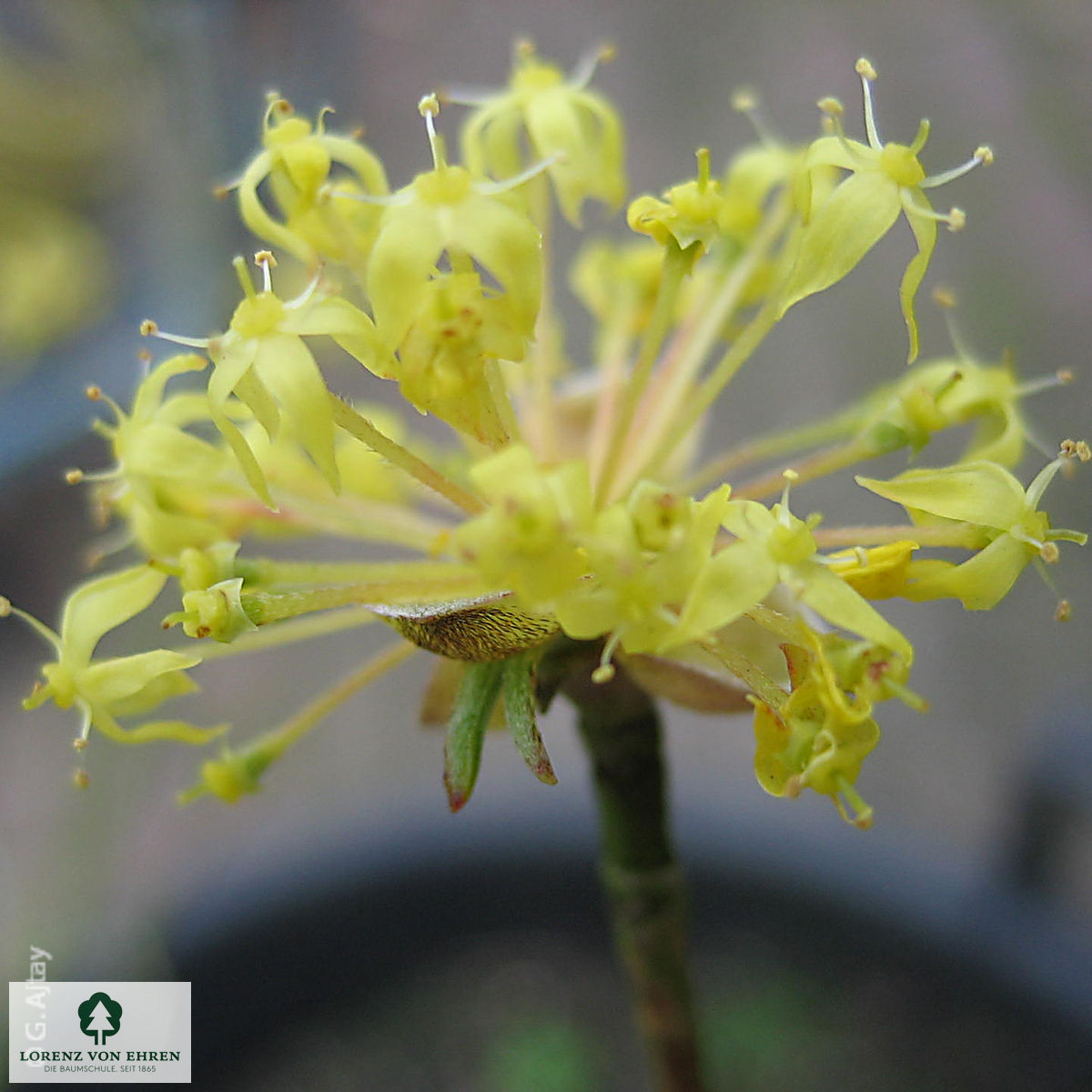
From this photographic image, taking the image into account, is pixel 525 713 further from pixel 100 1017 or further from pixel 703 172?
pixel 100 1017

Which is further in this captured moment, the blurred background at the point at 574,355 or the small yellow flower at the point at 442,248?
the blurred background at the point at 574,355

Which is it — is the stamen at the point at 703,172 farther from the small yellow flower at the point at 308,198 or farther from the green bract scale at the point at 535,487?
the small yellow flower at the point at 308,198

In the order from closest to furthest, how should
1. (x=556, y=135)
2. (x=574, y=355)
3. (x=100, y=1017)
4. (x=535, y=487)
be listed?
(x=535, y=487), (x=556, y=135), (x=100, y=1017), (x=574, y=355)

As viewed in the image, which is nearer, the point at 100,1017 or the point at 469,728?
the point at 469,728

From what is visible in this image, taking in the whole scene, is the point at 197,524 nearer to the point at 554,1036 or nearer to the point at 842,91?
the point at 554,1036

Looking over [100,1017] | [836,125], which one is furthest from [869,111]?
[100,1017]

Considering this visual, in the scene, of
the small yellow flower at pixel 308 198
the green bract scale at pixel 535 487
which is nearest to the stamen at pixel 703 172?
the green bract scale at pixel 535 487

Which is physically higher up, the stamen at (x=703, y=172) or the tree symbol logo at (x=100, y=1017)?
the stamen at (x=703, y=172)

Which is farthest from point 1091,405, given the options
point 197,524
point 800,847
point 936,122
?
point 197,524
